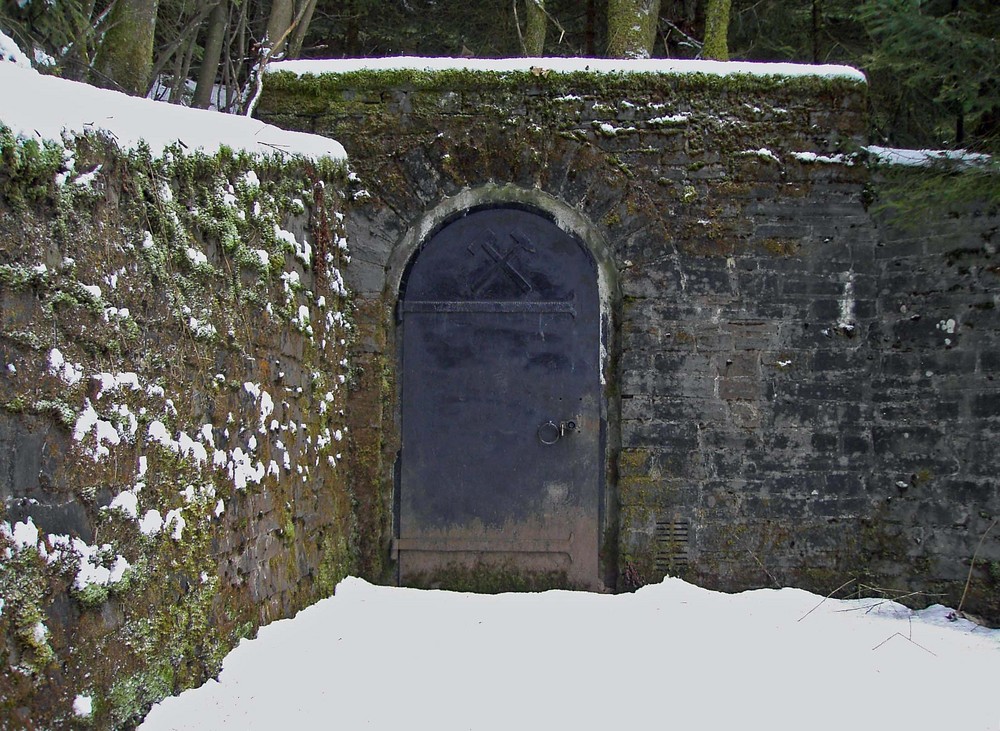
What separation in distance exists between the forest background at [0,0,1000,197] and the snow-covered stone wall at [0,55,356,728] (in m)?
2.19

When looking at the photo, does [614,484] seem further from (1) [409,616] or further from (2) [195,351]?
(2) [195,351]

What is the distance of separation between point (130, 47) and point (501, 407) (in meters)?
3.59

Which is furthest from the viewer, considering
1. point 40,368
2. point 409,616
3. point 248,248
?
point 409,616

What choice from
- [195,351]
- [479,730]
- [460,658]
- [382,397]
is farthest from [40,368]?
[382,397]

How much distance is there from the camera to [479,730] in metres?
3.27

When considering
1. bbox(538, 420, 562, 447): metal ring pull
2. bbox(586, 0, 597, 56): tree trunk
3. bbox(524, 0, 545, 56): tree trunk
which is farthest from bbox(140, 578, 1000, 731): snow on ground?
bbox(586, 0, 597, 56): tree trunk

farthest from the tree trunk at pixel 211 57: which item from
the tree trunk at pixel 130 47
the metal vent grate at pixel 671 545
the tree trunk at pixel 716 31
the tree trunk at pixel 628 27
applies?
the metal vent grate at pixel 671 545

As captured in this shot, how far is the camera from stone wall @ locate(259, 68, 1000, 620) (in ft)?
17.9

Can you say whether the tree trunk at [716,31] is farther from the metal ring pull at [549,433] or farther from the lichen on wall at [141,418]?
the lichen on wall at [141,418]

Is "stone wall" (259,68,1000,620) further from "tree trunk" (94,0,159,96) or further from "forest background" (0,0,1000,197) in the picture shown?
"tree trunk" (94,0,159,96)

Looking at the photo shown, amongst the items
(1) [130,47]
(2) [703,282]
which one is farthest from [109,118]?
(1) [130,47]

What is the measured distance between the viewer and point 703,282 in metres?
5.55

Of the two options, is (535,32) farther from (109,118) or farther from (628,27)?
(109,118)

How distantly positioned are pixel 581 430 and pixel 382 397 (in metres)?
1.22
